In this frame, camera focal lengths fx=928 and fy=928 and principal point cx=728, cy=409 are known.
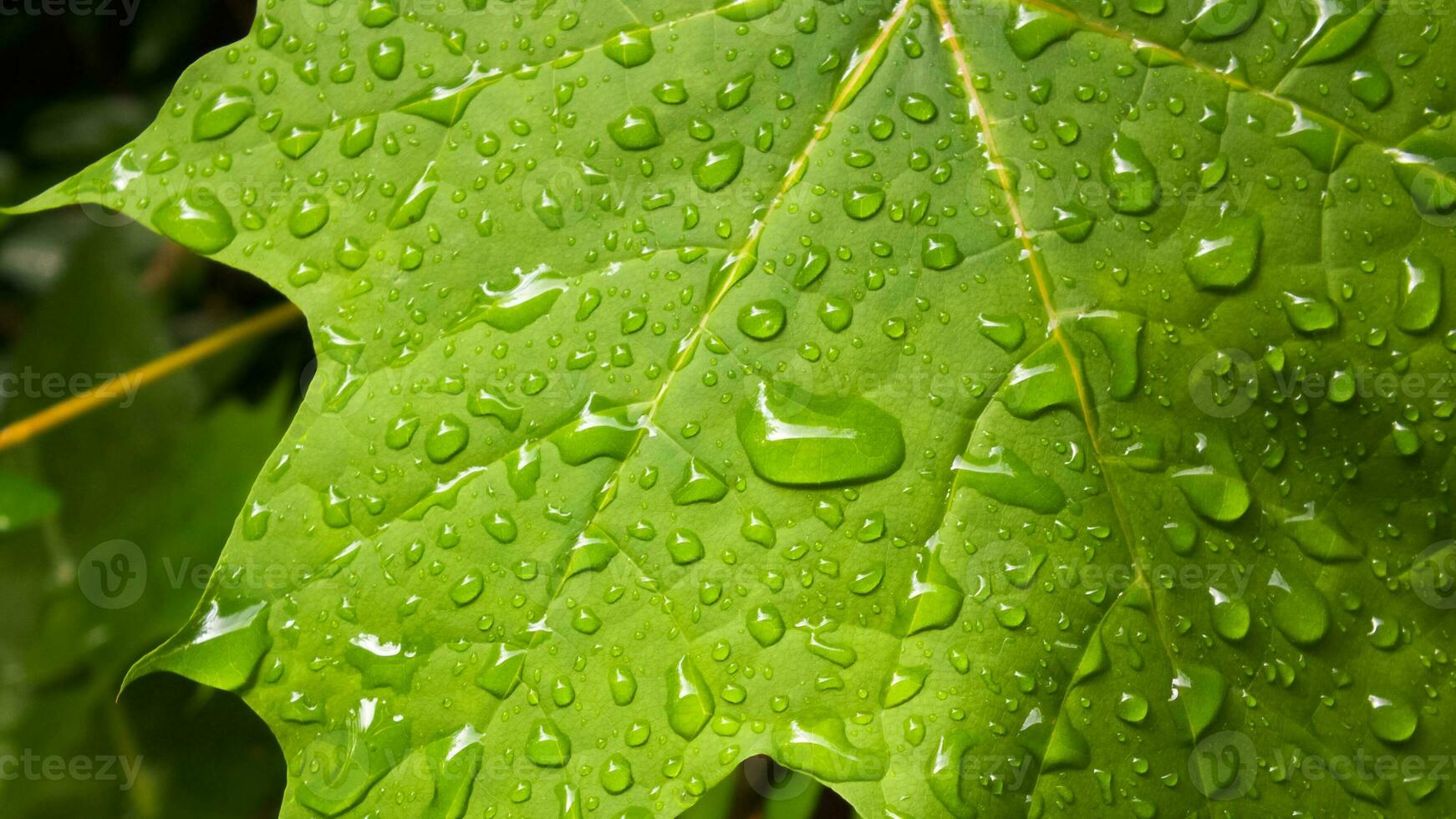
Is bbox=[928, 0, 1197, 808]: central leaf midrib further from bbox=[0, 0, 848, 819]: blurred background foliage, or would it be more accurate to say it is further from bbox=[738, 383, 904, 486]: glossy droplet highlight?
bbox=[0, 0, 848, 819]: blurred background foliage

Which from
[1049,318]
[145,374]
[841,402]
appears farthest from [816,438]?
[145,374]

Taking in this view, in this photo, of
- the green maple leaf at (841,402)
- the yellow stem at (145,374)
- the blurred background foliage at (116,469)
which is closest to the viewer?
the green maple leaf at (841,402)

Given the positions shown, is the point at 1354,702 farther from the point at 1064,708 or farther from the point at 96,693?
the point at 96,693

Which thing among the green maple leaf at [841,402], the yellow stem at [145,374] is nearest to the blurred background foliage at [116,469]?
the yellow stem at [145,374]

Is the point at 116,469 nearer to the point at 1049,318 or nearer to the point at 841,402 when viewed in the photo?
the point at 841,402

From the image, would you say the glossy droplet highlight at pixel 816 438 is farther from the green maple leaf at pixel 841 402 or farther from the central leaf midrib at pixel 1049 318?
the central leaf midrib at pixel 1049 318

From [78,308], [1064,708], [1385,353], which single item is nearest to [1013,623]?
[1064,708]
